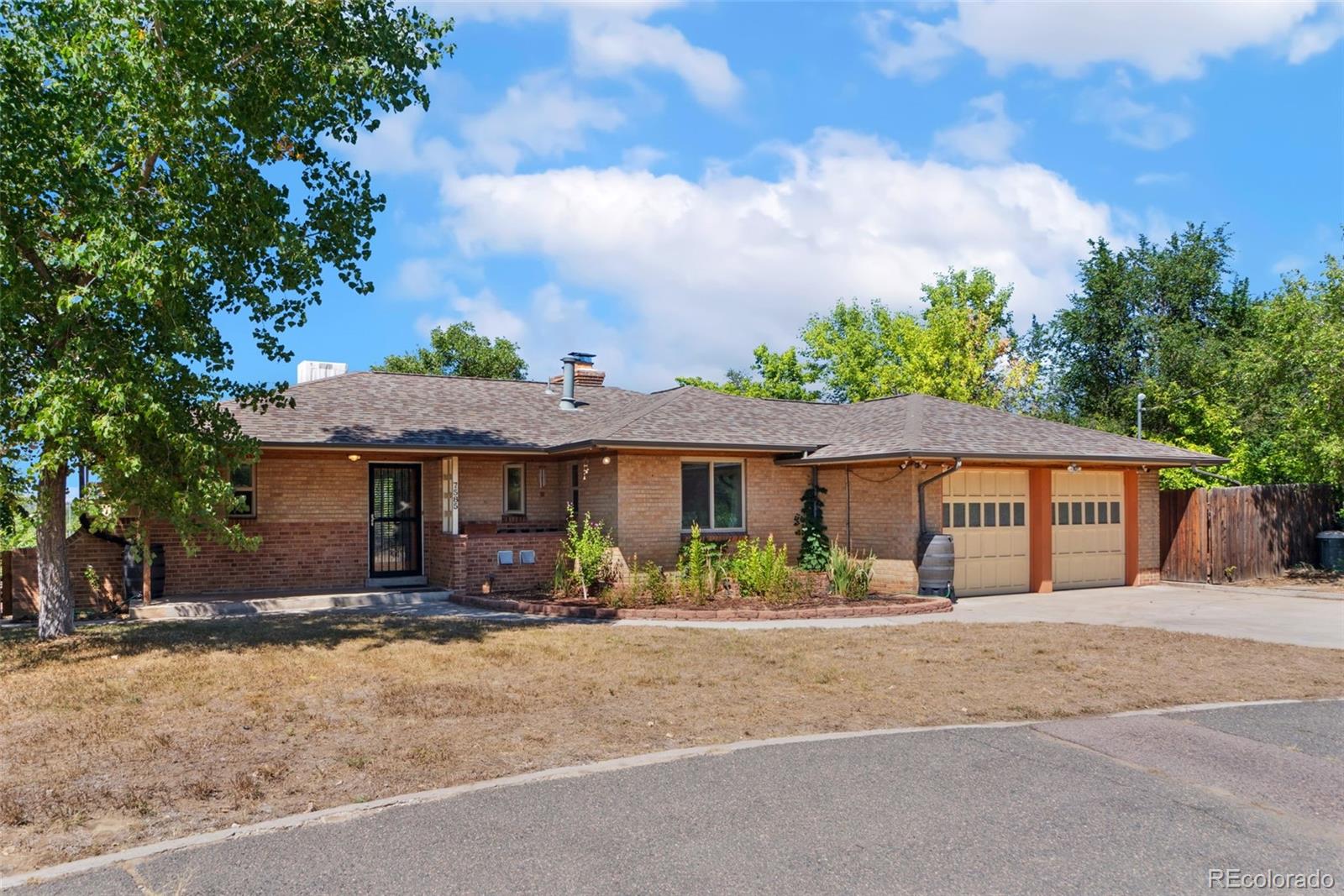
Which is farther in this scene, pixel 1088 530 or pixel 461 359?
pixel 461 359

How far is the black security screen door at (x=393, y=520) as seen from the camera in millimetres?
17656

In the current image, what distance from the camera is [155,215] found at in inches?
418

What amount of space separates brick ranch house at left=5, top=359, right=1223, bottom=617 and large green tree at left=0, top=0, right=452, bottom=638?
3.80 meters

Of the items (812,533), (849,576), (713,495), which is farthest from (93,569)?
(812,533)

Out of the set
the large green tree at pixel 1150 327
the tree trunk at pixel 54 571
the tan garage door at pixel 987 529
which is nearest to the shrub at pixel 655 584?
the tan garage door at pixel 987 529

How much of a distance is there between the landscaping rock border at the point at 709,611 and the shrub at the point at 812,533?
2.79 metres

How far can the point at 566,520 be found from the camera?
62.4 ft

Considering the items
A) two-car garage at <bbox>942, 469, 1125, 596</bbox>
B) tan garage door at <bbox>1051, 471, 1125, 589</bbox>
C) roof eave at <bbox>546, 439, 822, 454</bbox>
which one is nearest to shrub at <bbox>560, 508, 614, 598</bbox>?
roof eave at <bbox>546, 439, 822, 454</bbox>

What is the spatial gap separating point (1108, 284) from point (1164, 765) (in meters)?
36.4

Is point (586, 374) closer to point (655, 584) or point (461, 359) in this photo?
point (655, 584)

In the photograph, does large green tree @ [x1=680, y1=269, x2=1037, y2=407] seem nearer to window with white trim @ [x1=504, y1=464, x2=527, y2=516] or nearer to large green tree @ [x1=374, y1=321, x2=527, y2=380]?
large green tree @ [x1=374, y1=321, x2=527, y2=380]

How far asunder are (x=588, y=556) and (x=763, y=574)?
2.79 meters

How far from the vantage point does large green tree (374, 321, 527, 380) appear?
149 ft

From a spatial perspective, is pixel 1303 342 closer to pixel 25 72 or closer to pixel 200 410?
pixel 200 410
